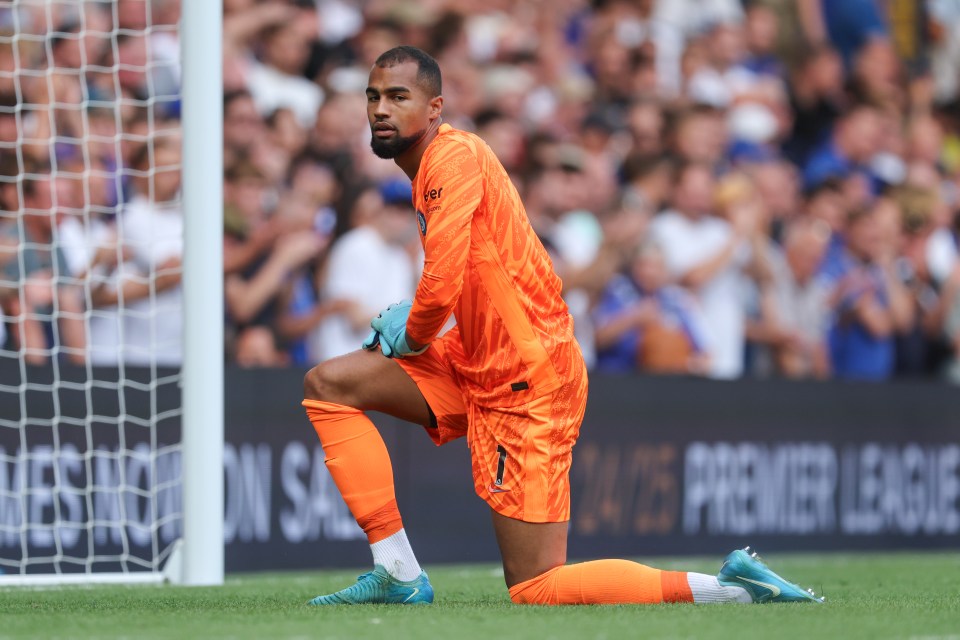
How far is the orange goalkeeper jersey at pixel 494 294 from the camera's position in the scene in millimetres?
5367

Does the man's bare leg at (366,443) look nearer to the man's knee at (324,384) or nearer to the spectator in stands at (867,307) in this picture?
the man's knee at (324,384)

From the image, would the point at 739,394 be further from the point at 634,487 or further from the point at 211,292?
the point at 211,292

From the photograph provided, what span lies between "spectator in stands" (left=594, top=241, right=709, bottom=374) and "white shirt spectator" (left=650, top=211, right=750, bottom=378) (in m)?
0.13

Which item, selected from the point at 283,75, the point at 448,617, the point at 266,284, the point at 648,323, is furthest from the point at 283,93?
the point at 448,617

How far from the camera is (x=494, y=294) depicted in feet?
18.1

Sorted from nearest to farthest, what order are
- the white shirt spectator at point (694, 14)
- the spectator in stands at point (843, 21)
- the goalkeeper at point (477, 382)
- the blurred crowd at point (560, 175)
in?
1. the goalkeeper at point (477, 382)
2. the blurred crowd at point (560, 175)
3. the white shirt spectator at point (694, 14)
4. the spectator in stands at point (843, 21)

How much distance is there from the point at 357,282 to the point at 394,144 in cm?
404

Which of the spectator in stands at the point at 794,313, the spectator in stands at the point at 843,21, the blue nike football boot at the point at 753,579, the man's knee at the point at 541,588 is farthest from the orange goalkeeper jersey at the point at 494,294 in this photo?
the spectator in stands at the point at 843,21

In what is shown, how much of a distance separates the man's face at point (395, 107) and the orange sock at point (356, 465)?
3.16ft

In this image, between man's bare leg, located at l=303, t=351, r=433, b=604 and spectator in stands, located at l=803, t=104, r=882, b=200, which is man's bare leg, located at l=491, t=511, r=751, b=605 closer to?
man's bare leg, located at l=303, t=351, r=433, b=604

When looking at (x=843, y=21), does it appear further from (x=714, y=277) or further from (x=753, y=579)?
(x=753, y=579)

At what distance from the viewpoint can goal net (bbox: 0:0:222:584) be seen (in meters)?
8.10

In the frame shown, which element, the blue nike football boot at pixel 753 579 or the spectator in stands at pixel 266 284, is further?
the spectator in stands at pixel 266 284

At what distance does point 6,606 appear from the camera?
5.99 m
